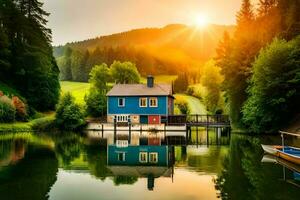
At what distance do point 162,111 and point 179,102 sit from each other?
27.1 metres

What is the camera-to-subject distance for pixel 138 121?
216ft

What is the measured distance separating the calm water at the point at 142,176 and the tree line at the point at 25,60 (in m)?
41.3

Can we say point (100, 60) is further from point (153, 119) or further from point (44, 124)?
point (44, 124)

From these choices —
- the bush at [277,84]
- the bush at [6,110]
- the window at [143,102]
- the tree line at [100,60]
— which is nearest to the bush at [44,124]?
the bush at [6,110]

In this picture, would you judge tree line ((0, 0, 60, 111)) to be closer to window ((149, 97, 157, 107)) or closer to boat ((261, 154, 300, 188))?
window ((149, 97, 157, 107))

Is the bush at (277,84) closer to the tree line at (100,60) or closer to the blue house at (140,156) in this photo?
the blue house at (140,156)

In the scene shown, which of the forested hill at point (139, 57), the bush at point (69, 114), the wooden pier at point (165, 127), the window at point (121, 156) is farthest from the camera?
the forested hill at point (139, 57)

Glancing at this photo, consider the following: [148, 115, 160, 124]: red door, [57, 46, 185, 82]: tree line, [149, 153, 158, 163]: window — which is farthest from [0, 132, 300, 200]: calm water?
[57, 46, 185, 82]: tree line

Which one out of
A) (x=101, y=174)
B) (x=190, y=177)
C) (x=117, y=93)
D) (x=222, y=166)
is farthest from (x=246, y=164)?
(x=117, y=93)

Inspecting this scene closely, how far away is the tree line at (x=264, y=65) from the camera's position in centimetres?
4781

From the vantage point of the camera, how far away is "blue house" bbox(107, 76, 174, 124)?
6466 centimetres

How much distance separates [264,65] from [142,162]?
26306 millimetres

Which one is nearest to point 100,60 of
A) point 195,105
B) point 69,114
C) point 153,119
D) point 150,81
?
point 195,105

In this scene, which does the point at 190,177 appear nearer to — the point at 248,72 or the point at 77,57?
the point at 248,72
